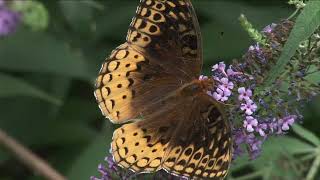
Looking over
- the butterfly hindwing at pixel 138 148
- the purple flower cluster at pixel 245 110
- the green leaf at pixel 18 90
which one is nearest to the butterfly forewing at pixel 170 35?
the purple flower cluster at pixel 245 110

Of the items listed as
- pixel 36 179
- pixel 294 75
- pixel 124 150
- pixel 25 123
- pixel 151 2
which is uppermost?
pixel 151 2

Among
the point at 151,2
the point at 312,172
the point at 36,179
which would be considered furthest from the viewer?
the point at 36,179

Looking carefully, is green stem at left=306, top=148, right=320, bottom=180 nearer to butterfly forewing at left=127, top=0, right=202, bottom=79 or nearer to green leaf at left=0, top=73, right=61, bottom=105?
butterfly forewing at left=127, top=0, right=202, bottom=79

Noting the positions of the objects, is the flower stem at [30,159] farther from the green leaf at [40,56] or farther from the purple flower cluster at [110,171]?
the purple flower cluster at [110,171]

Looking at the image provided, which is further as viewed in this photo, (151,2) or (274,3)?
(274,3)

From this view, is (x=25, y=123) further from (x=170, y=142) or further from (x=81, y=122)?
(x=170, y=142)

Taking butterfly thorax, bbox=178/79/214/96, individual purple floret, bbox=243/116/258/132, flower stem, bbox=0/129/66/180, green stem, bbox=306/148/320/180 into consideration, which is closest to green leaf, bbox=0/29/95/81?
flower stem, bbox=0/129/66/180

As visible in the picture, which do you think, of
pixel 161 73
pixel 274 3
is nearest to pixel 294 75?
pixel 161 73
